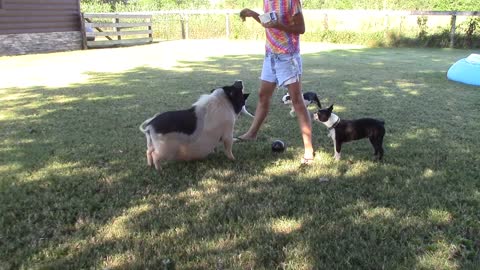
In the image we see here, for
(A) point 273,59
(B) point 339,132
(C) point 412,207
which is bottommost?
(C) point 412,207

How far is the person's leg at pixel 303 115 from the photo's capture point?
14.7ft

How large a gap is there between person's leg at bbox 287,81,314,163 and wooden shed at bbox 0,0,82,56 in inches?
562

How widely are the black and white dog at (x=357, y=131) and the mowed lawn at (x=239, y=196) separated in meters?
0.17

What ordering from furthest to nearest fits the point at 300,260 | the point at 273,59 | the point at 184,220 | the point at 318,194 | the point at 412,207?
1. the point at 273,59
2. the point at 318,194
3. the point at 412,207
4. the point at 184,220
5. the point at 300,260

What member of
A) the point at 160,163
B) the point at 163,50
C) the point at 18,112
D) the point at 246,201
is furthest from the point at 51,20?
the point at 246,201

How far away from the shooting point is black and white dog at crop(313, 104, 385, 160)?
4480mm

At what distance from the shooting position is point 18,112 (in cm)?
669

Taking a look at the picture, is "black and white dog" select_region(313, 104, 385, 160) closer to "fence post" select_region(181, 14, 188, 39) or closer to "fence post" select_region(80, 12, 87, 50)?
"fence post" select_region(80, 12, 87, 50)

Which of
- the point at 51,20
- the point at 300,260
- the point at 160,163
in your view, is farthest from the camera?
the point at 51,20

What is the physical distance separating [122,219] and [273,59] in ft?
7.54

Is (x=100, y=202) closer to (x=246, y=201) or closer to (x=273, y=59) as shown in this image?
(x=246, y=201)

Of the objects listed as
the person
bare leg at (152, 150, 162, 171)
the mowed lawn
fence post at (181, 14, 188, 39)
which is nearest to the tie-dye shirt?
the person

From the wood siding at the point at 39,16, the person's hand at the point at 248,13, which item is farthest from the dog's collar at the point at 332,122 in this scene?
the wood siding at the point at 39,16

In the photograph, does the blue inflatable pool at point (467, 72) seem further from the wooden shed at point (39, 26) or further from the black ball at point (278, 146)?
the wooden shed at point (39, 26)
